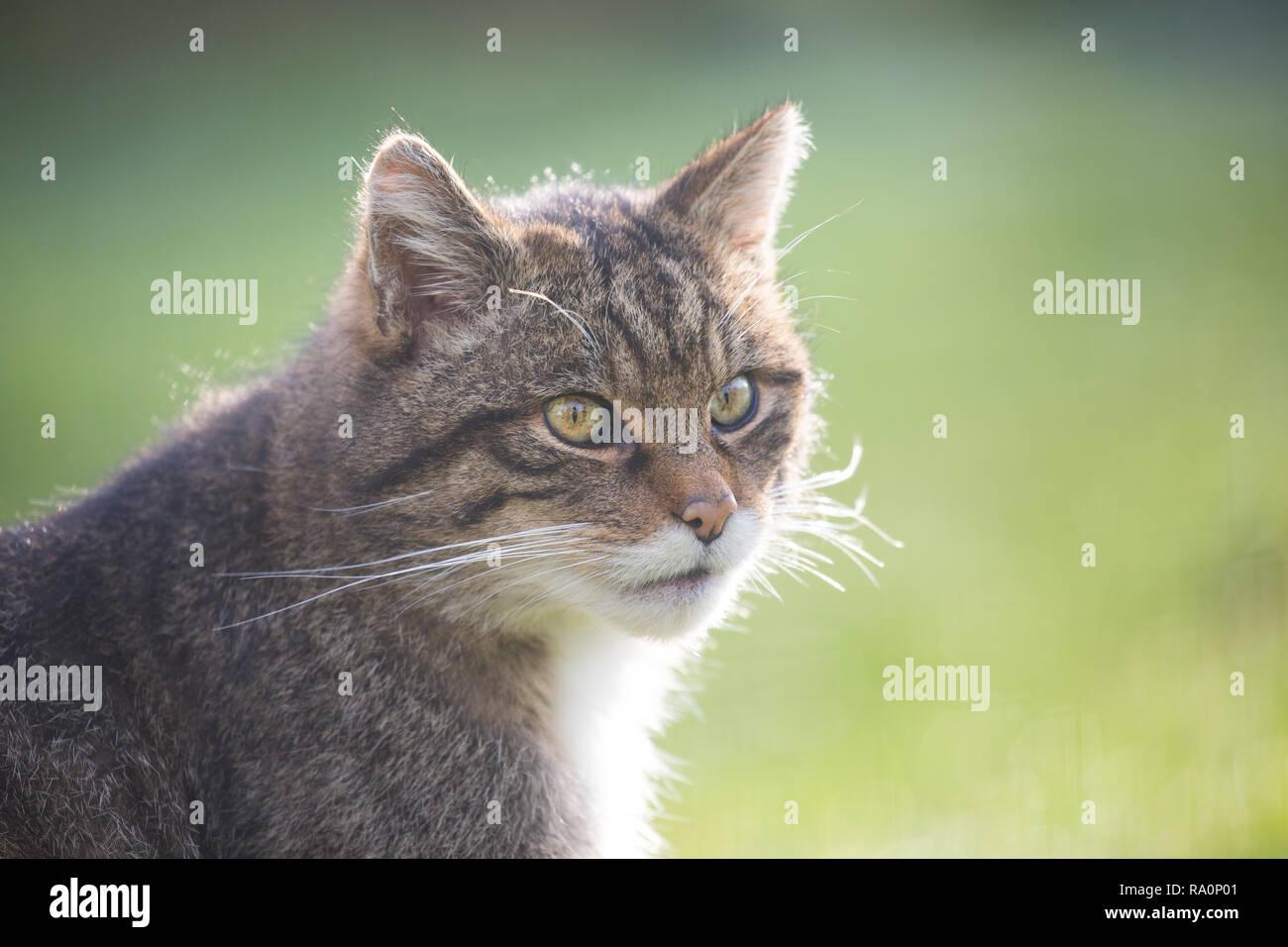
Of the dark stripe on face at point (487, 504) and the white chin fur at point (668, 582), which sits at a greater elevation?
the dark stripe on face at point (487, 504)

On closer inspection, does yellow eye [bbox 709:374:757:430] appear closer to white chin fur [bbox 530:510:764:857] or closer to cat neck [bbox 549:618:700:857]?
white chin fur [bbox 530:510:764:857]

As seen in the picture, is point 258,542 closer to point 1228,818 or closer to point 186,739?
point 186,739

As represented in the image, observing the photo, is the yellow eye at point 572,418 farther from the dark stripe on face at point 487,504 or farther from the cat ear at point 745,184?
the cat ear at point 745,184

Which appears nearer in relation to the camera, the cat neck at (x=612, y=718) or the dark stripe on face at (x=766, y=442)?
the dark stripe on face at (x=766, y=442)

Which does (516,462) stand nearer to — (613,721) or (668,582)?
(668,582)

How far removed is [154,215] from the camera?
1210 cm

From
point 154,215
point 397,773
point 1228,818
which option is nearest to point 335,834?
point 397,773

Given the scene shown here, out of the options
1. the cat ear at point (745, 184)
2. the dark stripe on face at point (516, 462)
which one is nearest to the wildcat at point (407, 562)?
the dark stripe on face at point (516, 462)

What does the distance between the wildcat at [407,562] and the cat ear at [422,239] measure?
0.03ft

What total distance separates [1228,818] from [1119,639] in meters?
2.03

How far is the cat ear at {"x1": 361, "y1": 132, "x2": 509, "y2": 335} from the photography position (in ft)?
12.9

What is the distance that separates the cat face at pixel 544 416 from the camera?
12.7ft

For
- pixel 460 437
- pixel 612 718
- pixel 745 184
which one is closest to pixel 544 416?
pixel 460 437

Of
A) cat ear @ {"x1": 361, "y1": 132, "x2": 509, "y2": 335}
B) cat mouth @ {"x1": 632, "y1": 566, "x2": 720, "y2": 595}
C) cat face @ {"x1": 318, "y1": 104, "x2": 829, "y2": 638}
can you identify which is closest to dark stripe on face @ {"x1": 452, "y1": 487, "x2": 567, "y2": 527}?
cat face @ {"x1": 318, "y1": 104, "x2": 829, "y2": 638}
